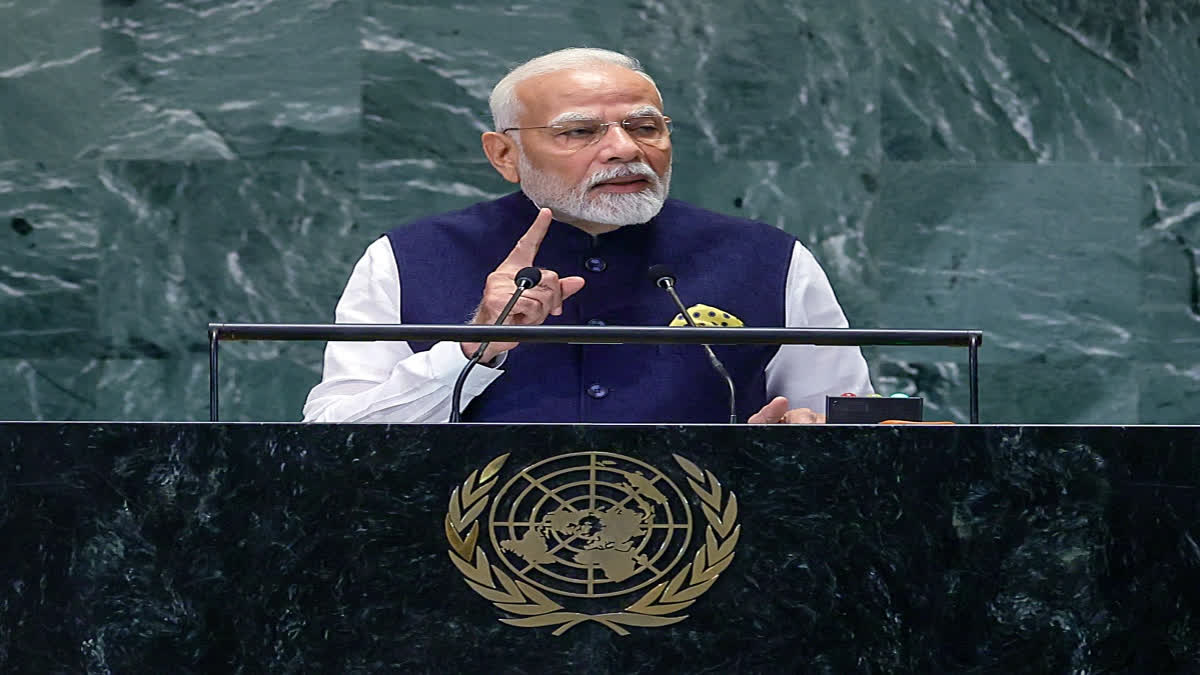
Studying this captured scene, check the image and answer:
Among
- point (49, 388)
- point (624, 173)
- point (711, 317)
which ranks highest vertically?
point (624, 173)

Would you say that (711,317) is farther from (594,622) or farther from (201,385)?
(201,385)

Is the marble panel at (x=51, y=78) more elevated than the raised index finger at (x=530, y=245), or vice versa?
the marble panel at (x=51, y=78)

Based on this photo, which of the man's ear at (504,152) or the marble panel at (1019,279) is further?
the marble panel at (1019,279)

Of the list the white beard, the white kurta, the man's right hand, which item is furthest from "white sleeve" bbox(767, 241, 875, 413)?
the man's right hand

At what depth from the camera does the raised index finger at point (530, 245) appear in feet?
9.37

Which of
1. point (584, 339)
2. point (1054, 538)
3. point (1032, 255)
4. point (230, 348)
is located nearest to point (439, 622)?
point (584, 339)

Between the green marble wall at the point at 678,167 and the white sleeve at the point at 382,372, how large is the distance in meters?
1.17

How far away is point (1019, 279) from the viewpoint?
4605mm

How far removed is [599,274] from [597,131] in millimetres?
300

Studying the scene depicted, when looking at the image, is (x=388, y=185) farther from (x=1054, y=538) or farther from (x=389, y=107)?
(x=1054, y=538)

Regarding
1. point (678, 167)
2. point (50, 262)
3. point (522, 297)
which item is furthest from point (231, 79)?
point (522, 297)

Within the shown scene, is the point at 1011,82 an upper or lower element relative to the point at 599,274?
upper

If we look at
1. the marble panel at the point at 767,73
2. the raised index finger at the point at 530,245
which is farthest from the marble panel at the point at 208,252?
the raised index finger at the point at 530,245

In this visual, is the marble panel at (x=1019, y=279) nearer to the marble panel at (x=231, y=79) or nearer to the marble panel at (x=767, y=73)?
the marble panel at (x=767, y=73)
